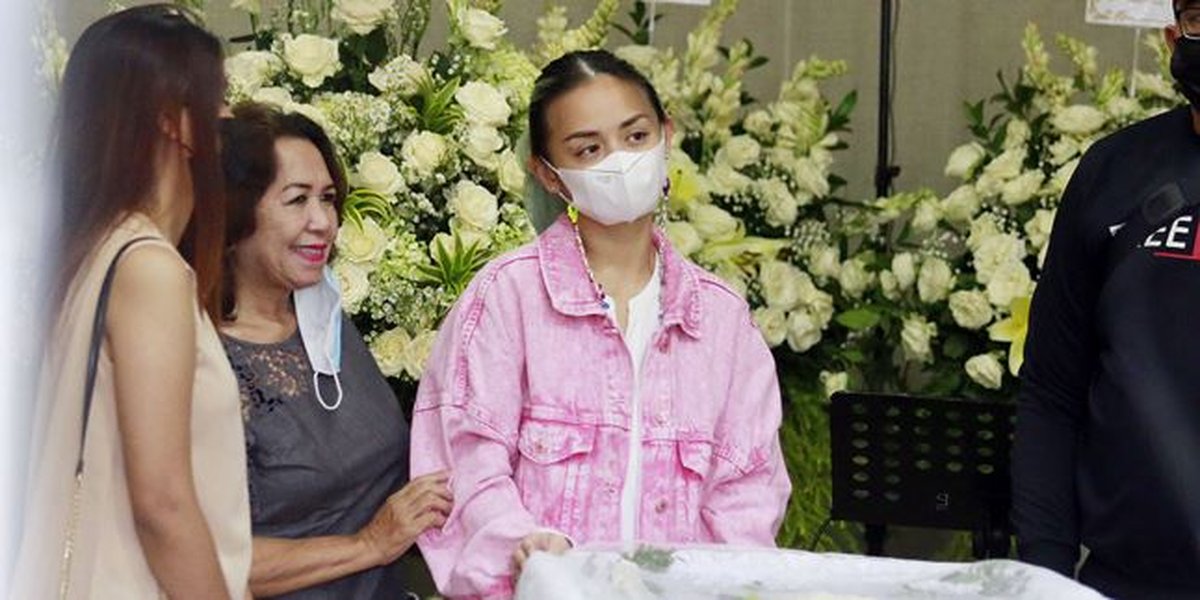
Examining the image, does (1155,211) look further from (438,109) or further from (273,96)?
(273,96)

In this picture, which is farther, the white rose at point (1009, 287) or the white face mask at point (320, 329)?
the white rose at point (1009, 287)

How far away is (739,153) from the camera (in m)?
3.83

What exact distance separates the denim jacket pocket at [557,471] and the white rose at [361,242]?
459 millimetres

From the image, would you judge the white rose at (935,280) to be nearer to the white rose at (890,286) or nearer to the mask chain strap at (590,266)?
the white rose at (890,286)

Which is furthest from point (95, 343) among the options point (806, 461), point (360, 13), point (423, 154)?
point (806, 461)

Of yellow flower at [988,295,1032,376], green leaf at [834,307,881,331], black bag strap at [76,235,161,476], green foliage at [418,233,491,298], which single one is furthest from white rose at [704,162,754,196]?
black bag strap at [76,235,161,476]

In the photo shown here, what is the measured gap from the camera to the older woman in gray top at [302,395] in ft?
9.04

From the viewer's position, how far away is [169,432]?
2.25m

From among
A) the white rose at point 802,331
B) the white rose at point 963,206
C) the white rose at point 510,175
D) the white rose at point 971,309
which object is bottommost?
the white rose at point 802,331

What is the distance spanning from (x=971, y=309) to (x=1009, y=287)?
0.08 meters

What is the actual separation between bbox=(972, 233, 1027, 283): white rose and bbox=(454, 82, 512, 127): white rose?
954 mm

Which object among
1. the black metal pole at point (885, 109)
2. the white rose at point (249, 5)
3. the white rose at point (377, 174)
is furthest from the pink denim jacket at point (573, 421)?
the black metal pole at point (885, 109)

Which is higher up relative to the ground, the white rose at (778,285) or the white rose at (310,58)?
the white rose at (310,58)

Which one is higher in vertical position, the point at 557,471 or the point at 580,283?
the point at 580,283
